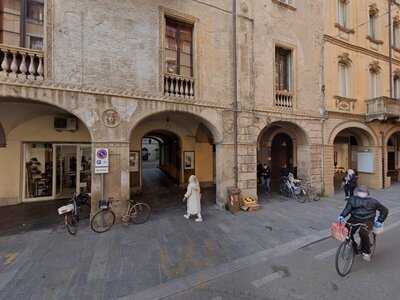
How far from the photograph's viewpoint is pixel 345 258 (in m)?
4.06

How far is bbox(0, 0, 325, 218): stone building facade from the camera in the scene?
20.0 feet

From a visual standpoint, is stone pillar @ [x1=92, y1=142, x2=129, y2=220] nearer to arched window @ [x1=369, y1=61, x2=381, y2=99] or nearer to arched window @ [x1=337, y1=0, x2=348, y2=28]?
arched window @ [x1=337, y1=0, x2=348, y2=28]

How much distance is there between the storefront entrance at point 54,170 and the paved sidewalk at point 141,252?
3801mm

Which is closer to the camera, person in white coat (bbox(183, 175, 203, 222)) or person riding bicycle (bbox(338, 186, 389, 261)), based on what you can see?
person riding bicycle (bbox(338, 186, 389, 261))

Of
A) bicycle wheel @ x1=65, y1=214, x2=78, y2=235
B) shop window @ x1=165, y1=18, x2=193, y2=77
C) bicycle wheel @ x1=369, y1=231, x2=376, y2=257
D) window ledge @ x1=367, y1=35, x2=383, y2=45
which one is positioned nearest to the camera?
bicycle wheel @ x1=369, y1=231, x2=376, y2=257

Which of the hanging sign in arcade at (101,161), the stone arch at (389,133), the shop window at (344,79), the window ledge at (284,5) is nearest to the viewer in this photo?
the hanging sign in arcade at (101,161)

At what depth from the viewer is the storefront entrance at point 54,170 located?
8969 millimetres

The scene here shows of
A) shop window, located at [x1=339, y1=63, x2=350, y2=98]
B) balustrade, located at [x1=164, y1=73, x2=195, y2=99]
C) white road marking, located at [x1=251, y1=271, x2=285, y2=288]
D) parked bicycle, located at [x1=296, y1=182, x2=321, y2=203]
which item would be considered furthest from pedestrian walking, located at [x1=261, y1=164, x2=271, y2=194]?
white road marking, located at [x1=251, y1=271, x2=285, y2=288]

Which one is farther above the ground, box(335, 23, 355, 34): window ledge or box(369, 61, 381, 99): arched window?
box(335, 23, 355, 34): window ledge

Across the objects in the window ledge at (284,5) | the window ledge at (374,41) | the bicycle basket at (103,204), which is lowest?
the bicycle basket at (103,204)

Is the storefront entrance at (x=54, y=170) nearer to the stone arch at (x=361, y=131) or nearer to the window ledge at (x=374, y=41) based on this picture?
the stone arch at (x=361, y=131)

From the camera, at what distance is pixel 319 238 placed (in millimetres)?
5699

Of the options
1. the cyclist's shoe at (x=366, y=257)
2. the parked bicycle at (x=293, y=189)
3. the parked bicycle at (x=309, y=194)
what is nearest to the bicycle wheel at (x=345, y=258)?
the cyclist's shoe at (x=366, y=257)

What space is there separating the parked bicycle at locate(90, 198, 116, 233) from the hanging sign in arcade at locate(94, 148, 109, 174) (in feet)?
2.82
